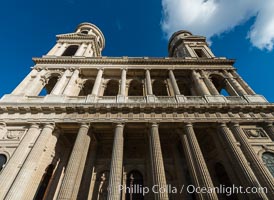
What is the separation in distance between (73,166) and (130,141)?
595 centimetres

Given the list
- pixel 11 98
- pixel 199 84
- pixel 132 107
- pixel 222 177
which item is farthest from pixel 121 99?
pixel 222 177

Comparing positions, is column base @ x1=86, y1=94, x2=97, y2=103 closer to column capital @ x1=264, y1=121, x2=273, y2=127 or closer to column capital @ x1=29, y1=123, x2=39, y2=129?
column capital @ x1=29, y1=123, x2=39, y2=129

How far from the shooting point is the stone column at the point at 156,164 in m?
8.02

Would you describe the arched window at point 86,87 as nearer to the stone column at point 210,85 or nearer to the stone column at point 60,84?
the stone column at point 60,84

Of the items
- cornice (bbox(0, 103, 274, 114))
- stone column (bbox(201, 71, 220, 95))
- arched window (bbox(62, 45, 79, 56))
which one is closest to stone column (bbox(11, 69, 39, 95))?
cornice (bbox(0, 103, 274, 114))

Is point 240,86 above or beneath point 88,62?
beneath

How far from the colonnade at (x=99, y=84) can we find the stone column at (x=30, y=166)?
13.3ft

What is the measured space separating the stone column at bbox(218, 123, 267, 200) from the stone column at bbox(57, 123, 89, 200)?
9.42 metres

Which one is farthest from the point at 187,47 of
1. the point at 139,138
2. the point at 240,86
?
the point at 139,138

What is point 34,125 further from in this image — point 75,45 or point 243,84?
point 243,84

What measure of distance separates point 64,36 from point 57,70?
8769mm

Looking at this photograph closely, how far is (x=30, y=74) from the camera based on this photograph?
597 inches

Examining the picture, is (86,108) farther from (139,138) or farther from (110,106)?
(139,138)

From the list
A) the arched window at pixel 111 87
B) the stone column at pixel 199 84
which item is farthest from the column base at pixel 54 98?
the stone column at pixel 199 84
